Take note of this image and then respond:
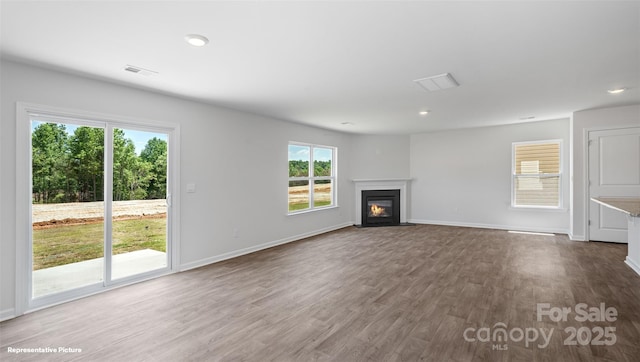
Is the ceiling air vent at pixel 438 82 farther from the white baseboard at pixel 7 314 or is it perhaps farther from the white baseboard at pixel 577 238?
the white baseboard at pixel 7 314

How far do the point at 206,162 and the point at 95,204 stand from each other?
150cm

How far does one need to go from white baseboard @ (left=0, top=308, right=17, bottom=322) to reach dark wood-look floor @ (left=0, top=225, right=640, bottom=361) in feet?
0.46

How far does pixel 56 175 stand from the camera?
3.18 meters

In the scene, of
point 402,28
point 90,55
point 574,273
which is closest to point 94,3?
point 90,55

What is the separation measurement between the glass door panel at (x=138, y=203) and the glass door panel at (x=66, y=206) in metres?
0.18

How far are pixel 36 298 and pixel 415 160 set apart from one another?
7725 millimetres

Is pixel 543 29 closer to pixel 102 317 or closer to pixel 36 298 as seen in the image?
pixel 102 317

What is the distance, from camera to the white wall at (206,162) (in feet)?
9.21

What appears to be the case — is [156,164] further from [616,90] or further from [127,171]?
[616,90]

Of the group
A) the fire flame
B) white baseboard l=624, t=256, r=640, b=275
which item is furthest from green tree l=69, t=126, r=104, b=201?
white baseboard l=624, t=256, r=640, b=275

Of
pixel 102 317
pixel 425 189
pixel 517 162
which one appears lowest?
pixel 102 317

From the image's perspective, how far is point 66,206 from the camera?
325cm

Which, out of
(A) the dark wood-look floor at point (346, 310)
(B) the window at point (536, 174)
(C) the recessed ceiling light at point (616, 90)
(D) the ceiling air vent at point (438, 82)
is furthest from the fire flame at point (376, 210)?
(C) the recessed ceiling light at point (616, 90)

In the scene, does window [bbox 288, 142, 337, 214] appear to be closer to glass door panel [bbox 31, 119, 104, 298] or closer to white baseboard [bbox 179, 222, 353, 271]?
white baseboard [bbox 179, 222, 353, 271]
